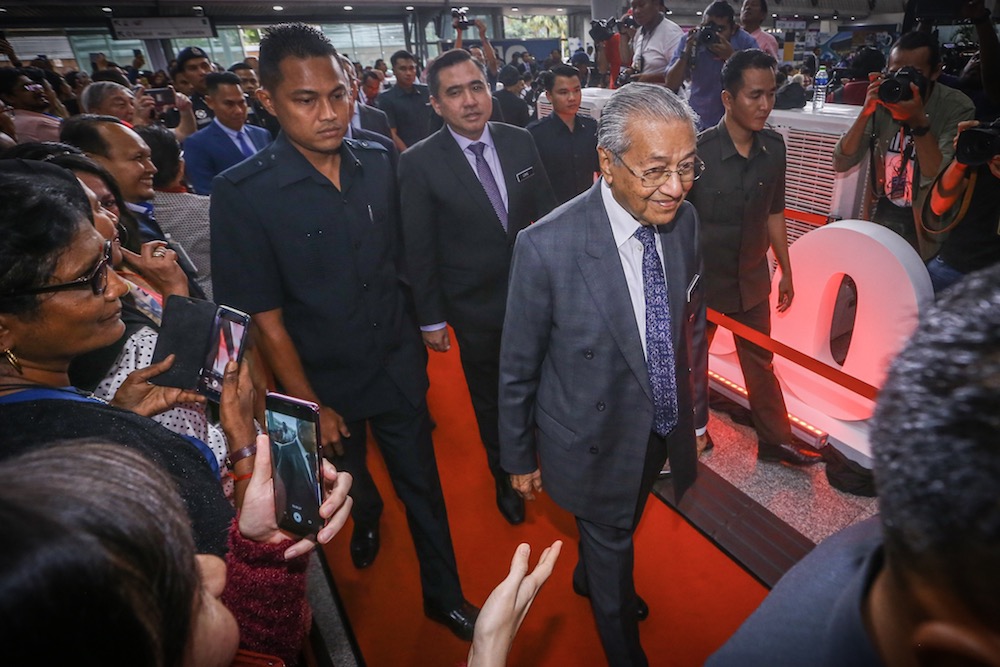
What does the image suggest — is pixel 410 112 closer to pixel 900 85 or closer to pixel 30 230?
pixel 900 85

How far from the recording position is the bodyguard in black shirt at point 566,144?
187 inches

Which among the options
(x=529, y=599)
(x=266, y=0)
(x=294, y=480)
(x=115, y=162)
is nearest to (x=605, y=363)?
(x=529, y=599)

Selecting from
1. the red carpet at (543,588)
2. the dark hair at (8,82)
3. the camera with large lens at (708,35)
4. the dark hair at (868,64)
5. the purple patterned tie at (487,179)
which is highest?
the dark hair at (8,82)

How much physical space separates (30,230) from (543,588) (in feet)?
7.77

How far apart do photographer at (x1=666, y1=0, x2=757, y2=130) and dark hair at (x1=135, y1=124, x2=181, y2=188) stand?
388cm

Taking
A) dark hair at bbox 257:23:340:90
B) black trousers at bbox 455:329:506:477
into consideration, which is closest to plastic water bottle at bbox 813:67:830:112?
black trousers at bbox 455:329:506:477

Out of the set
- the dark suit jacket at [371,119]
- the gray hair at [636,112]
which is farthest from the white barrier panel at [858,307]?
the dark suit jacket at [371,119]

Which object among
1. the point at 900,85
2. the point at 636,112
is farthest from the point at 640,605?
the point at 900,85

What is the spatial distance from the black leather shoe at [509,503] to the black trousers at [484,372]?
0.22ft

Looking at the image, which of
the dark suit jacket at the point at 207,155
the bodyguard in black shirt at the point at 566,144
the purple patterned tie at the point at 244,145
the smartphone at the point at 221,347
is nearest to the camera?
the smartphone at the point at 221,347

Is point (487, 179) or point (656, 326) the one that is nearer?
point (656, 326)

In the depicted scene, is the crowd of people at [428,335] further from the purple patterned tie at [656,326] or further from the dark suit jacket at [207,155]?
the dark suit jacket at [207,155]

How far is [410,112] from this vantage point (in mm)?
7105

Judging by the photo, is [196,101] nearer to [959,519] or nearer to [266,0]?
[959,519]
